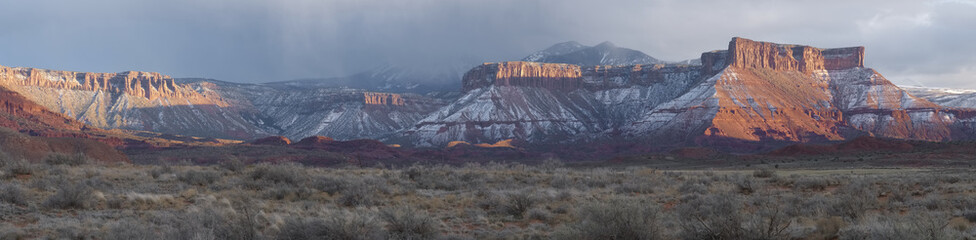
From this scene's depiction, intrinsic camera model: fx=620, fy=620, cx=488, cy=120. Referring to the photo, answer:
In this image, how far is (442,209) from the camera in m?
20.3

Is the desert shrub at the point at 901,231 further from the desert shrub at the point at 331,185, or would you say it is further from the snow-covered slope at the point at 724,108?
the snow-covered slope at the point at 724,108

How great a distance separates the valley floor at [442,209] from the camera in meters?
12.5

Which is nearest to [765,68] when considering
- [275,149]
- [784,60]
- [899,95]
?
[784,60]

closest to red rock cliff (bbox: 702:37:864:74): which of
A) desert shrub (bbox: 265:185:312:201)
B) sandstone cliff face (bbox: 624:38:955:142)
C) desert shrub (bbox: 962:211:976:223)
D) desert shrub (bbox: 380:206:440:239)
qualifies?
sandstone cliff face (bbox: 624:38:955:142)

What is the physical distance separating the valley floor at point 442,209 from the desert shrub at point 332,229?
30 millimetres

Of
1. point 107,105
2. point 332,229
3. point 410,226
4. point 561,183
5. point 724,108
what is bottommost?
point 561,183

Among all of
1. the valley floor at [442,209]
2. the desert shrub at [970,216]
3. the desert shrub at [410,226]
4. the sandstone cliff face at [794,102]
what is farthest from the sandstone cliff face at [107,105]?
the desert shrub at [970,216]

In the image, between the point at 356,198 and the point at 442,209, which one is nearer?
the point at 442,209

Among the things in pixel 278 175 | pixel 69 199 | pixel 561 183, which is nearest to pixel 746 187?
pixel 561 183

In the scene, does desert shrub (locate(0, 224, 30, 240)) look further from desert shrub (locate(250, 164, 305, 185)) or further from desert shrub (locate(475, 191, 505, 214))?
desert shrub (locate(250, 164, 305, 185))

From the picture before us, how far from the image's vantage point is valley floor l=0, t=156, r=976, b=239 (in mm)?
12500

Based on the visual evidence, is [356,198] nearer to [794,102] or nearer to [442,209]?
[442,209]

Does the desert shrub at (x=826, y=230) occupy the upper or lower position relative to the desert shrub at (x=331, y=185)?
upper

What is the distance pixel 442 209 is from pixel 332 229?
24.5 ft
